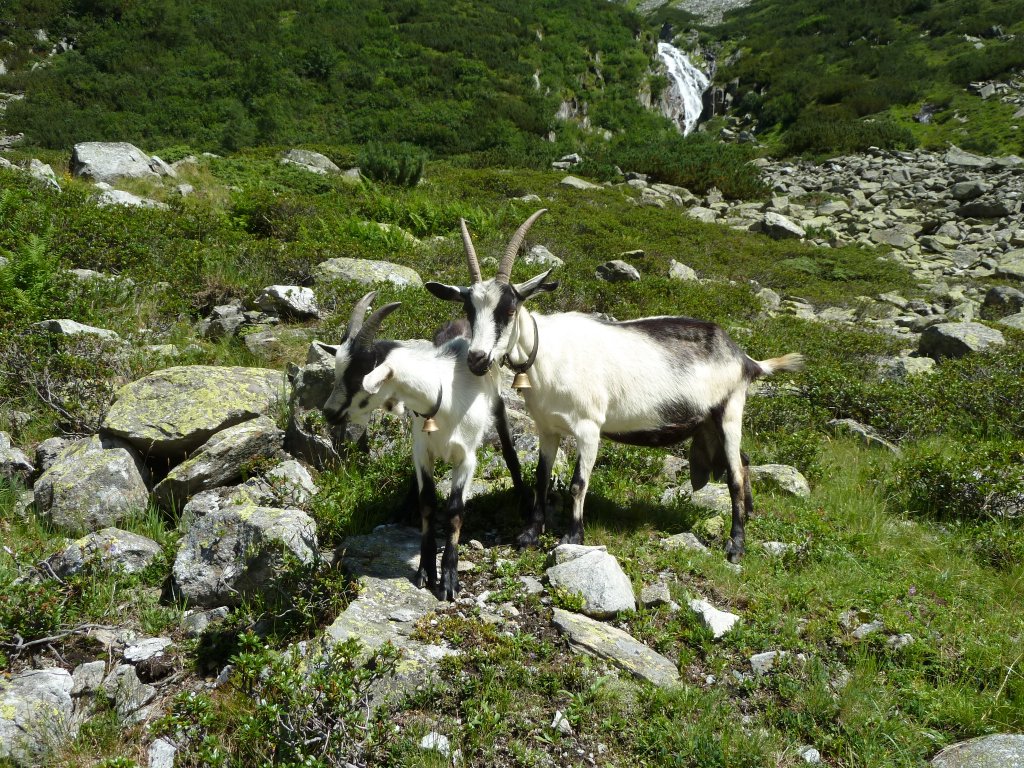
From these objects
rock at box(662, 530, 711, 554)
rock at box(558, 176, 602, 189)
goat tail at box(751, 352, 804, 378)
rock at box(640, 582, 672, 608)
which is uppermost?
goat tail at box(751, 352, 804, 378)

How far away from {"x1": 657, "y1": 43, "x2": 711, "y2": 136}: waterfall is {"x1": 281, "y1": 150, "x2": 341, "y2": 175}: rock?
31057 mm

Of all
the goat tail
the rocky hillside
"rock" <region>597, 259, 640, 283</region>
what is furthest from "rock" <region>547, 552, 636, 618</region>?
"rock" <region>597, 259, 640, 283</region>

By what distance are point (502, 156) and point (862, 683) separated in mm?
28437

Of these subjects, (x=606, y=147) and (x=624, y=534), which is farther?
(x=606, y=147)

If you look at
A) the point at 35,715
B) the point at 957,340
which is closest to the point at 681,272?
the point at 957,340

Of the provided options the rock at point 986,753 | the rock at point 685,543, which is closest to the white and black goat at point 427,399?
the rock at point 685,543

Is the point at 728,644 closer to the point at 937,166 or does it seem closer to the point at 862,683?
the point at 862,683

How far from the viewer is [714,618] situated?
4512 millimetres

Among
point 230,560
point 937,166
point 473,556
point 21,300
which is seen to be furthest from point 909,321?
point 937,166

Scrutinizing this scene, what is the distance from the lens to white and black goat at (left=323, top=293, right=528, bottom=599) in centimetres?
411

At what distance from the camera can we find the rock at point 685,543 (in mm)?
5441

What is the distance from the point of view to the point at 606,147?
122 feet

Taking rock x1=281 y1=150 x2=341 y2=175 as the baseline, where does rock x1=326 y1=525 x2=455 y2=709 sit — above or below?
above

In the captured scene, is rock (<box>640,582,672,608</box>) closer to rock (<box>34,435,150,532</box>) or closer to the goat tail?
the goat tail
